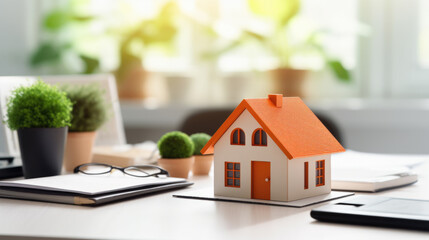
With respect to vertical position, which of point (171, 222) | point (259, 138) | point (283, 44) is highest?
point (283, 44)

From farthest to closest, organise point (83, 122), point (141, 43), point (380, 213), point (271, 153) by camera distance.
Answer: point (141, 43)
point (83, 122)
point (271, 153)
point (380, 213)

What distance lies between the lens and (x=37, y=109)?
1.37m

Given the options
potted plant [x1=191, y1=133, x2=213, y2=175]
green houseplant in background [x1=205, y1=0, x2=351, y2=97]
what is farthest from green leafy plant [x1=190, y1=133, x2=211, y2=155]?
green houseplant in background [x1=205, y1=0, x2=351, y2=97]

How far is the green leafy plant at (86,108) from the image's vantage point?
1644 mm

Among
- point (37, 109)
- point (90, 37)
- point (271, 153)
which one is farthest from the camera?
point (90, 37)

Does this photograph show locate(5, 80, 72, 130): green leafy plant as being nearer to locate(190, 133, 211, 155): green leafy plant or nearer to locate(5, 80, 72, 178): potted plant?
locate(5, 80, 72, 178): potted plant

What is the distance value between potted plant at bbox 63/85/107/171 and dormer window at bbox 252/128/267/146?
0.64 meters

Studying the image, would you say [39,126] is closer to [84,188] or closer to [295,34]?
[84,188]

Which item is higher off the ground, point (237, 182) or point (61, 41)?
point (61, 41)

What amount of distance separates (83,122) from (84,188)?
1.67 ft

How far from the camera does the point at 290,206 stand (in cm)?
108

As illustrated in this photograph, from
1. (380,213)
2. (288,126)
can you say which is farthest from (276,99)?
(380,213)

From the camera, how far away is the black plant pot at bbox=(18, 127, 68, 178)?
1383 mm

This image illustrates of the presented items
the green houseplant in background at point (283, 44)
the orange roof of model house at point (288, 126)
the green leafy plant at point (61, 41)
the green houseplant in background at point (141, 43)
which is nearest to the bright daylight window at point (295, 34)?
the green houseplant in background at point (283, 44)
